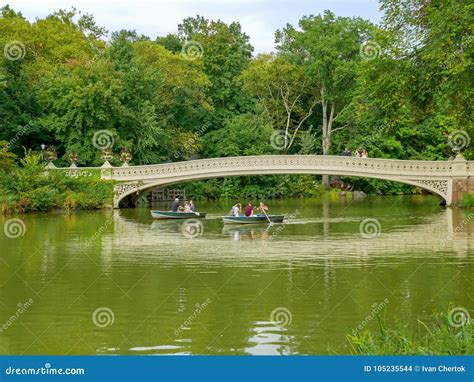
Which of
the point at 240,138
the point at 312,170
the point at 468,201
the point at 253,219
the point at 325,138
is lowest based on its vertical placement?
the point at 253,219

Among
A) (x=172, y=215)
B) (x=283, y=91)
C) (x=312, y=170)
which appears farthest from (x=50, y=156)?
(x=283, y=91)

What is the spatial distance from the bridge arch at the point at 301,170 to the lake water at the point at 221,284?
9.74 metres

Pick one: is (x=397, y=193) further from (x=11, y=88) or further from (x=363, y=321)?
(x=363, y=321)

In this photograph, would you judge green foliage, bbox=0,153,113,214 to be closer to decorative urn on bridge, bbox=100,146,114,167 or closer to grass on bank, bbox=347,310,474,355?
decorative urn on bridge, bbox=100,146,114,167

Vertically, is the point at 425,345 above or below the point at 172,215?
below

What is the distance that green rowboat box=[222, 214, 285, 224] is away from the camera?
3172 centimetres

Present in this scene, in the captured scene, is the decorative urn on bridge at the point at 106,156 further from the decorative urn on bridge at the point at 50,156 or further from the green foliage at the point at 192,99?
the decorative urn on bridge at the point at 50,156

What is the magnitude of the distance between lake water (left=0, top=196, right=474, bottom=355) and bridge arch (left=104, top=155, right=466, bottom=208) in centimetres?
974

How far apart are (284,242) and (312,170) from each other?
1586cm

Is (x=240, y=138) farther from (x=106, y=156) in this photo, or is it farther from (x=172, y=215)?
(x=172, y=215)

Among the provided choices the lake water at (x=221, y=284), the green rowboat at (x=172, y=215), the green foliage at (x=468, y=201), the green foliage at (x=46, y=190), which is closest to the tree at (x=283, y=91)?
the green foliage at (x=46, y=190)

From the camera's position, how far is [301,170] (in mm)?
40938

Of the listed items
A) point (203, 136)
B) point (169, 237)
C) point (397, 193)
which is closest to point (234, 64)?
point (203, 136)

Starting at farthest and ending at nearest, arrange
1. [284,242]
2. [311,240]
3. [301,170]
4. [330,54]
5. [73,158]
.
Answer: [330,54], [73,158], [301,170], [311,240], [284,242]
